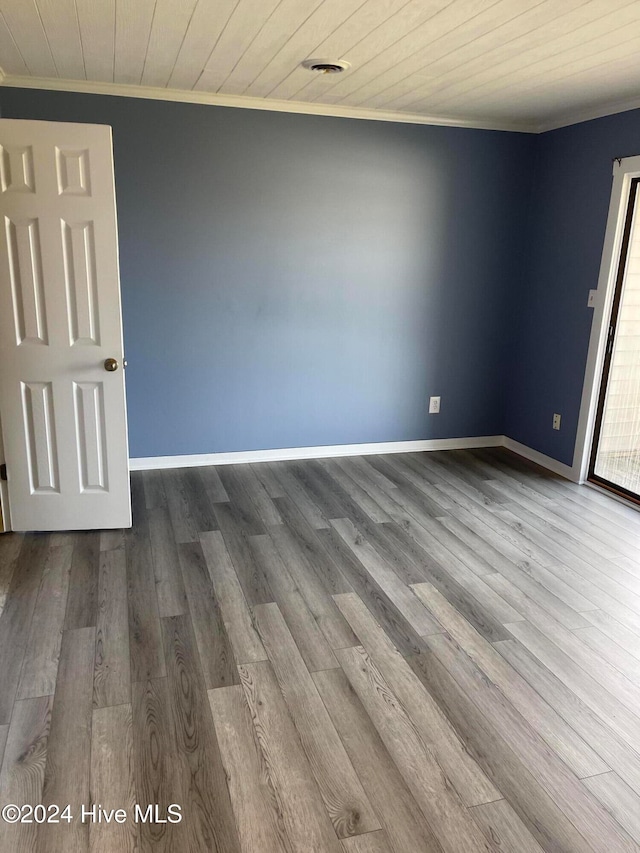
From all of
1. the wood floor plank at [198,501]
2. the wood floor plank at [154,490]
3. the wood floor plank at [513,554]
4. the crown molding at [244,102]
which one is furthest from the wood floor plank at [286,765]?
the crown molding at [244,102]

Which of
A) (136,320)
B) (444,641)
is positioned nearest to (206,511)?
(136,320)

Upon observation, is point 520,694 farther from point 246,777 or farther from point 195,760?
point 195,760

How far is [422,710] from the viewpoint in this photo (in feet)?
7.06

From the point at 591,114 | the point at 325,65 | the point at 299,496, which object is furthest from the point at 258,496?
the point at 591,114

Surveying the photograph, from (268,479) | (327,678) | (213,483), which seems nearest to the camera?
(327,678)

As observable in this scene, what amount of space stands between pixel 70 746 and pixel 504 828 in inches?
49.6

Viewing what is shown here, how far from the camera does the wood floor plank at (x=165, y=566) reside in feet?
8.90

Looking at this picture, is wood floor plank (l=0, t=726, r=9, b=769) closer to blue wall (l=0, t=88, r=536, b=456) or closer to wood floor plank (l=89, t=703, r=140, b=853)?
wood floor plank (l=89, t=703, r=140, b=853)

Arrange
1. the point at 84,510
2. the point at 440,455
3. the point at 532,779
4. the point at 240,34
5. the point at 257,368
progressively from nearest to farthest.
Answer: the point at 532,779, the point at 240,34, the point at 84,510, the point at 257,368, the point at 440,455

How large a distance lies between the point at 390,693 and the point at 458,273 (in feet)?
10.6

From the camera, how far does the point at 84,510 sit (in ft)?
10.9

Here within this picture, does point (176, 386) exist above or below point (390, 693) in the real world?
above

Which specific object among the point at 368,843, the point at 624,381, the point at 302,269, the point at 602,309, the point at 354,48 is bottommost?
the point at 368,843

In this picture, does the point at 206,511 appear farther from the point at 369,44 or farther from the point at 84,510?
the point at 369,44
